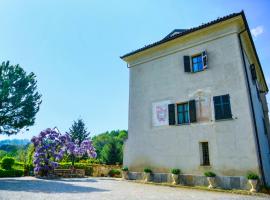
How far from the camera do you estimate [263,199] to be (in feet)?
29.9

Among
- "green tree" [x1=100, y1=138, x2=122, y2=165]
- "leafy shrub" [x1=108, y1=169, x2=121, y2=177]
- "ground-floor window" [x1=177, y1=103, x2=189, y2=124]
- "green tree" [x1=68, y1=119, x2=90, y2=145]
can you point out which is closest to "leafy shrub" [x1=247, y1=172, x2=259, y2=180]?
"ground-floor window" [x1=177, y1=103, x2=189, y2=124]

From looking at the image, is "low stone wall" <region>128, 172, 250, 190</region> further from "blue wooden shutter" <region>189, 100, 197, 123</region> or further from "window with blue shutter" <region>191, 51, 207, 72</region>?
"window with blue shutter" <region>191, 51, 207, 72</region>

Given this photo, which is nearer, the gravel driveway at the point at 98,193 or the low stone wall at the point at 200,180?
the gravel driveway at the point at 98,193

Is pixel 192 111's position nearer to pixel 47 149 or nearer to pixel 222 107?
pixel 222 107

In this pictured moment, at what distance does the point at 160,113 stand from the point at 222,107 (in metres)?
4.21

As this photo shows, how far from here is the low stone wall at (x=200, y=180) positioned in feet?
38.1

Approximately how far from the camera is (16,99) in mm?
18609

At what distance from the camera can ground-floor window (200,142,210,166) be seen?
521 inches

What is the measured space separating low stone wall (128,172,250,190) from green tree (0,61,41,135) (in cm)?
1074

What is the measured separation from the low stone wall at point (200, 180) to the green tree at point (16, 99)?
1074cm

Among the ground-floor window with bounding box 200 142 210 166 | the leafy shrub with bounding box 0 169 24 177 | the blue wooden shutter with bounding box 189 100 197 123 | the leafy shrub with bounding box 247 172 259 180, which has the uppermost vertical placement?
the blue wooden shutter with bounding box 189 100 197 123

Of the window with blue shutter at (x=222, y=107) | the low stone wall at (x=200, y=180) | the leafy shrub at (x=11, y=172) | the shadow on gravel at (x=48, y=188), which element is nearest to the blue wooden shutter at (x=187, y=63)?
the window with blue shutter at (x=222, y=107)

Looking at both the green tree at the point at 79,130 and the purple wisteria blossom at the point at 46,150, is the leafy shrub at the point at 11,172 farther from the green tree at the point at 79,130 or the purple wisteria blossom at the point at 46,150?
the green tree at the point at 79,130

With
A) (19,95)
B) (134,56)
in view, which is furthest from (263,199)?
(19,95)
